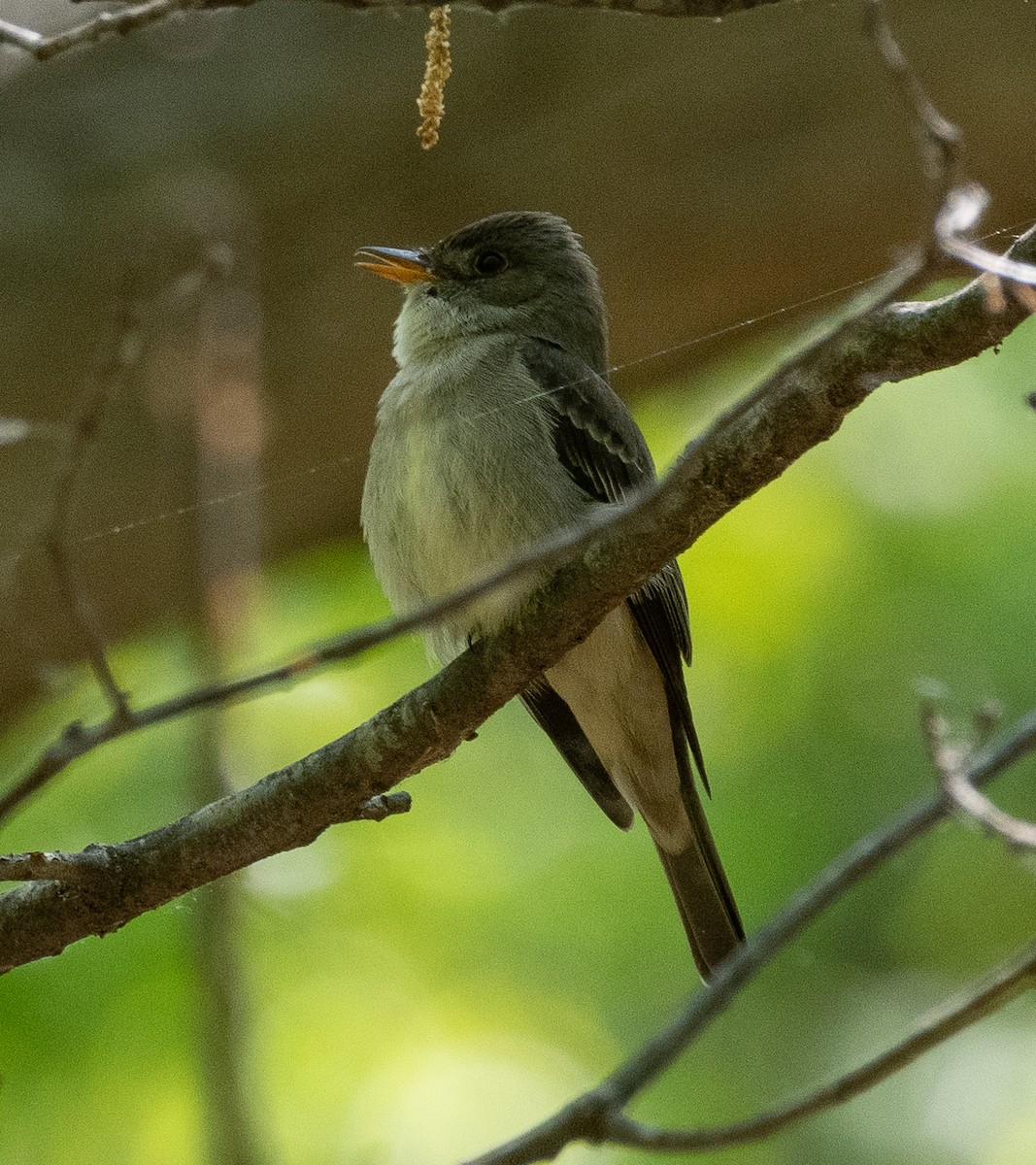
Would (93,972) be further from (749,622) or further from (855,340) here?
(855,340)

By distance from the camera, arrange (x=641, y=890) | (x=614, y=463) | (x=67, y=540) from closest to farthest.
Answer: (x=67, y=540) < (x=614, y=463) < (x=641, y=890)

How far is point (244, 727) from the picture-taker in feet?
16.9

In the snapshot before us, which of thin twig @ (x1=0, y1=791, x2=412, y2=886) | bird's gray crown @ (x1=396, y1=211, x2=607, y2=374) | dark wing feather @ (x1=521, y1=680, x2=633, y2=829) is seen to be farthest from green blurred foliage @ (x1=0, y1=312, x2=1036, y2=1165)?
thin twig @ (x1=0, y1=791, x2=412, y2=886)

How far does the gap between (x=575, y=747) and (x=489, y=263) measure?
4.60 ft

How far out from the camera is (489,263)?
487 centimetres

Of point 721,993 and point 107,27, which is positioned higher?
point 107,27

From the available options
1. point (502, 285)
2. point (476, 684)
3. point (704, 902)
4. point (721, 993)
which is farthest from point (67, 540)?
point (502, 285)

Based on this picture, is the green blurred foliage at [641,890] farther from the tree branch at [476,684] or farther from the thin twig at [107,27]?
the thin twig at [107,27]

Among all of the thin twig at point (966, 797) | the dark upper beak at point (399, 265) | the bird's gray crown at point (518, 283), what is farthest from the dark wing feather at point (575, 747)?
the thin twig at point (966, 797)

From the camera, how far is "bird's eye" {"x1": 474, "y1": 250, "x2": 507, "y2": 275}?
4.85 metres

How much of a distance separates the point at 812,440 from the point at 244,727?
2789 mm

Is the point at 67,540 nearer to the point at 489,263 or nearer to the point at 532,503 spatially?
the point at 532,503

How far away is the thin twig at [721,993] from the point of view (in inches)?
75.3

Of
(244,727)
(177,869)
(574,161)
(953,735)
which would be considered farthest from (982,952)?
(177,869)
